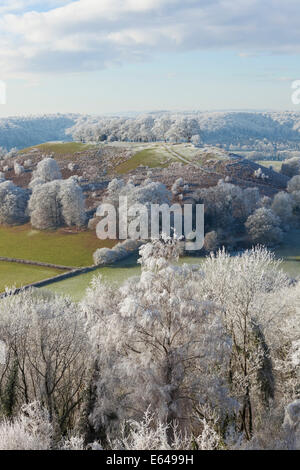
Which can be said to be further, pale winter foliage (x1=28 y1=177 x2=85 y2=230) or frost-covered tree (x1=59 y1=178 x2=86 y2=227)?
pale winter foliage (x1=28 y1=177 x2=85 y2=230)

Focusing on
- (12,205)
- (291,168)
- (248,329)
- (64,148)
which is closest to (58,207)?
(12,205)

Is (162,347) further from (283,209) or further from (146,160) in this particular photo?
(146,160)

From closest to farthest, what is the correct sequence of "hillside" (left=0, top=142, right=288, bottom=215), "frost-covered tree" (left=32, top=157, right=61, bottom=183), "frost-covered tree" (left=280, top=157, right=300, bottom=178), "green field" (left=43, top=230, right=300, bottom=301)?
"green field" (left=43, top=230, right=300, bottom=301)
"hillside" (left=0, top=142, right=288, bottom=215)
"frost-covered tree" (left=32, top=157, right=61, bottom=183)
"frost-covered tree" (left=280, top=157, right=300, bottom=178)

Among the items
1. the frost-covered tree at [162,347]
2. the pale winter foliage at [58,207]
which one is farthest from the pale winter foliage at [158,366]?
the pale winter foliage at [58,207]

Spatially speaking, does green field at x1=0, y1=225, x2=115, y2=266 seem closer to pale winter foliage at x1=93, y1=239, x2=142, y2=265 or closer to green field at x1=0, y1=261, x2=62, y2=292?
pale winter foliage at x1=93, y1=239, x2=142, y2=265

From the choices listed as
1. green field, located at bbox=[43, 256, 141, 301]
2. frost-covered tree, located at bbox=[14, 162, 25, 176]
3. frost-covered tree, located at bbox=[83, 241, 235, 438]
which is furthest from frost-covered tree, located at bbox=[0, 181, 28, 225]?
frost-covered tree, located at bbox=[83, 241, 235, 438]

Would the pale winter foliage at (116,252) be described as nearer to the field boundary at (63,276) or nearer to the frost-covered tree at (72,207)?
the field boundary at (63,276)
